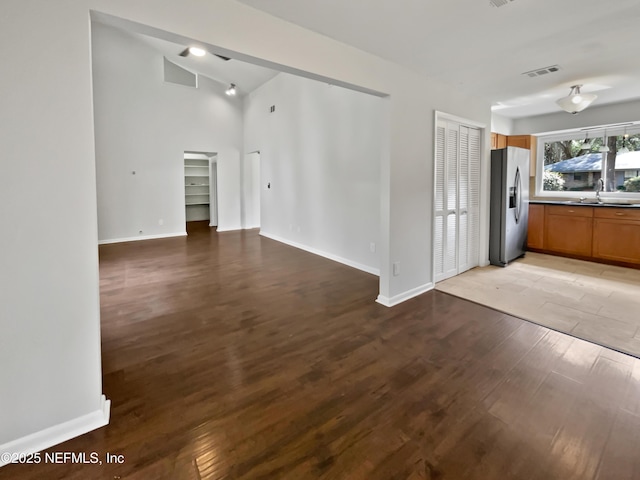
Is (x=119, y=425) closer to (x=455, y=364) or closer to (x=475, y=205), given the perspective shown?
(x=455, y=364)

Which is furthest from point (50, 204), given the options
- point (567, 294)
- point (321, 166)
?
point (567, 294)

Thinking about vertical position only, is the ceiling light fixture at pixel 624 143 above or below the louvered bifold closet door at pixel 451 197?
above

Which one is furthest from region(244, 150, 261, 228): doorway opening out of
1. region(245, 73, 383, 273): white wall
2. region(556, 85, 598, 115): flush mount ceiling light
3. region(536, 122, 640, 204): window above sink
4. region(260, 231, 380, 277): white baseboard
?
region(556, 85, 598, 115): flush mount ceiling light

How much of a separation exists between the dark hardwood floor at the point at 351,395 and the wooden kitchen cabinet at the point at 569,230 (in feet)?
10.7

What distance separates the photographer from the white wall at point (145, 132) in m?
6.71

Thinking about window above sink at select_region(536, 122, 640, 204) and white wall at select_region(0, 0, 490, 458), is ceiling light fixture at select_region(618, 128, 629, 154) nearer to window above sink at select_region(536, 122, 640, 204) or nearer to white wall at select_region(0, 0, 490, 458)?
window above sink at select_region(536, 122, 640, 204)

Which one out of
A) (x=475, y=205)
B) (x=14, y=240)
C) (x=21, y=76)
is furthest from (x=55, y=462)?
(x=475, y=205)

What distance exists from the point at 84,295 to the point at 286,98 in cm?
581

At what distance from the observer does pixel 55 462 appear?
5.03ft

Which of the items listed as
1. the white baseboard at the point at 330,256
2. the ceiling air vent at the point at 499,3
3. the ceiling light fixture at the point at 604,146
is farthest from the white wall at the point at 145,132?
the ceiling light fixture at the point at 604,146

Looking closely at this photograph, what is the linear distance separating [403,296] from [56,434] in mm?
3078

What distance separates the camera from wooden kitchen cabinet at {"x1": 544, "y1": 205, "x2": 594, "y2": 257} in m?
5.16

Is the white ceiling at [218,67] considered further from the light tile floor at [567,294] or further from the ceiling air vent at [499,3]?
the light tile floor at [567,294]

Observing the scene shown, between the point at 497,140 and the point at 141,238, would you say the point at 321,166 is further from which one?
the point at 141,238
